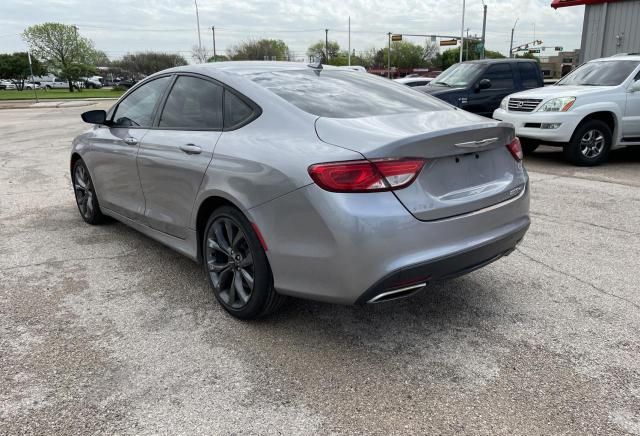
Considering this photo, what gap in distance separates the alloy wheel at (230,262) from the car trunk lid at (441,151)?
2.87 feet

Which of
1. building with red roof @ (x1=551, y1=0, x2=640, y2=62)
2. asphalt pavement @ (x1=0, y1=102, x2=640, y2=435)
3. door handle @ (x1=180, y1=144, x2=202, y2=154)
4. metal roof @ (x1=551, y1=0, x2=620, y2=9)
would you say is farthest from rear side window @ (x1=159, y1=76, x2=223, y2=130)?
metal roof @ (x1=551, y1=0, x2=620, y2=9)

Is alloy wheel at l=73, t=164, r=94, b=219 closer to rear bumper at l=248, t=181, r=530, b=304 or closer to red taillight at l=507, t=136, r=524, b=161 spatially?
rear bumper at l=248, t=181, r=530, b=304

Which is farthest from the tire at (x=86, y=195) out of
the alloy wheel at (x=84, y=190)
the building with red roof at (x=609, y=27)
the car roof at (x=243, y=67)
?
the building with red roof at (x=609, y=27)

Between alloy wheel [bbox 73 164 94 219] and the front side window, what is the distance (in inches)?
35.4

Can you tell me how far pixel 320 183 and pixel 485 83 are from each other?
938 centimetres

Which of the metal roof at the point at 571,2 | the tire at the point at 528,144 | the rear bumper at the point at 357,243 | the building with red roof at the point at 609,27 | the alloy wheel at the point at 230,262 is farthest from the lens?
the metal roof at the point at 571,2

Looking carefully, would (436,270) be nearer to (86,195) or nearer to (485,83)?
(86,195)

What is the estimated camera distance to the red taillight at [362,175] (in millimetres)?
2568

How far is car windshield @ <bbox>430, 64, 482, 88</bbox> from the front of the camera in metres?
11.4

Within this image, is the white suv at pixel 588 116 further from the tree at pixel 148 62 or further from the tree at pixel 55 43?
the tree at pixel 55 43

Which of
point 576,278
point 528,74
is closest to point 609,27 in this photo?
point 528,74

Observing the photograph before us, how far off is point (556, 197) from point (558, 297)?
330 cm

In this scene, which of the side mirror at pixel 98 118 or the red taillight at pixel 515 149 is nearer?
the red taillight at pixel 515 149

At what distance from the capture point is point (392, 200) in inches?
102
